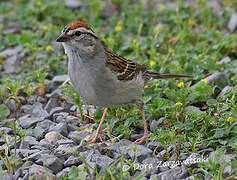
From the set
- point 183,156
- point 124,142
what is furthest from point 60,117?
point 183,156

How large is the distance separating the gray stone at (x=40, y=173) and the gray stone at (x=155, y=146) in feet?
3.60

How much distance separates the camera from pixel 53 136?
187 inches

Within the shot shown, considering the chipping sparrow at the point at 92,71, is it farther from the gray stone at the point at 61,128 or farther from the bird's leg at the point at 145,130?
the gray stone at the point at 61,128

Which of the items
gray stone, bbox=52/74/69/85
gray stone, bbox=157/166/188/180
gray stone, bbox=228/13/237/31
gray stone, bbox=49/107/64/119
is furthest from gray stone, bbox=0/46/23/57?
gray stone, bbox=157/166/188/180

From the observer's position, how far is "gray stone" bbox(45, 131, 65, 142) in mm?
4730

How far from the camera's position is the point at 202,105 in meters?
5.35

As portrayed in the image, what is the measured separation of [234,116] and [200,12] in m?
3.78

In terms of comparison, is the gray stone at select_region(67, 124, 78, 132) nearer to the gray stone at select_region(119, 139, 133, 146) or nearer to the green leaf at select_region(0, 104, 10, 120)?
the gray stone at select_region(119, 139, 133, 146)

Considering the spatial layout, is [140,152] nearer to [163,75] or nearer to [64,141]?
[64,141]

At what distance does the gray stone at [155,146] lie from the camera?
176 inches

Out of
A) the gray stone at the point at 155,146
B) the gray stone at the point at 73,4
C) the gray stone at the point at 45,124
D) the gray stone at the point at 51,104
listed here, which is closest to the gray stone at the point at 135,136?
the gray stone at the point at 155,146

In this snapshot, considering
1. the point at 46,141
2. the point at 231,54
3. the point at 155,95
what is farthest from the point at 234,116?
the point at 231,54

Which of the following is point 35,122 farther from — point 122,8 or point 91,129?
point 122,8

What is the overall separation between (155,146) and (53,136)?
1.11 meters
